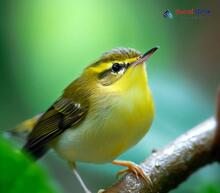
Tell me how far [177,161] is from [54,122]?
0.93 ft

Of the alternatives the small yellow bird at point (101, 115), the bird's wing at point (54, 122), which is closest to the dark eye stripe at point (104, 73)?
the small yellow bird at point (101, 115)

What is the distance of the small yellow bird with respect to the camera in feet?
2.28

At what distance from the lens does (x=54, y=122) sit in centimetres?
86

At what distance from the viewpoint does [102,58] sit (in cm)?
69

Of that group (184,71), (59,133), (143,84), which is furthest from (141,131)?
(184,71)

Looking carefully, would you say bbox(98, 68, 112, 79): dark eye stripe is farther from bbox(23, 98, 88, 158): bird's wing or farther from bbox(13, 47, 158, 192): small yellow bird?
bbox(23, 98, 88, 158): bird's wing

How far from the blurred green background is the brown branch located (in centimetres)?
6

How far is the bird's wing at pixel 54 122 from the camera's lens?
2.71ft

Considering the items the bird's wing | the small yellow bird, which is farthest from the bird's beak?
the bird's wing

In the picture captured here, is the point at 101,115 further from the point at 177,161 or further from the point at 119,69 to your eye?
the point at 177,161

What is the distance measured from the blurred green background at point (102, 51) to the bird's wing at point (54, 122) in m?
0.04

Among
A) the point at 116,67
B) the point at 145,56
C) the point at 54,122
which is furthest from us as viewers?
the point at 54,122

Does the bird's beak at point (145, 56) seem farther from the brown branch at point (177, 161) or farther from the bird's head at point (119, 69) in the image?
the brown branch at point (177, 161)

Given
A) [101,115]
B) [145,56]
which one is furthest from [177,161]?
[145,56]
